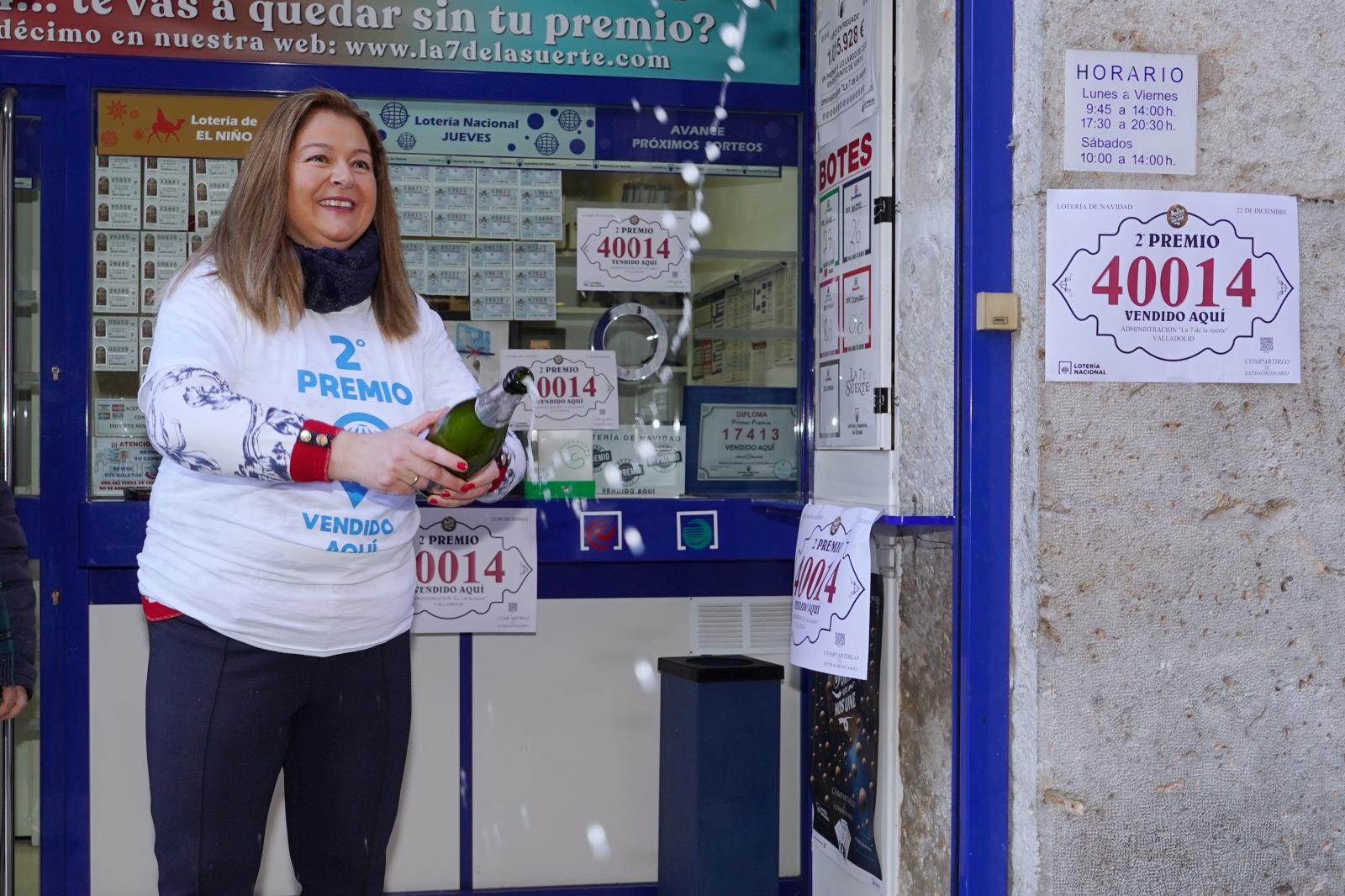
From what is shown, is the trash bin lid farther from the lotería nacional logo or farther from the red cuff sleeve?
the red cuff sleeve

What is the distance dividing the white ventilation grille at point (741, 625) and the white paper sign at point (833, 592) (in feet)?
2.59

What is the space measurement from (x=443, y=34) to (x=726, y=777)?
7.58ft

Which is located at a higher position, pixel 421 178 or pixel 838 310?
pixel 421 178

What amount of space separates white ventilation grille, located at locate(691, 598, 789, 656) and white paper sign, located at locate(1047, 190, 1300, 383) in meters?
1.57

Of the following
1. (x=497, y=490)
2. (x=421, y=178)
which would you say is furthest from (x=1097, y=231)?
(x=421, y=178)

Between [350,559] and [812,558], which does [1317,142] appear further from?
[350,559]

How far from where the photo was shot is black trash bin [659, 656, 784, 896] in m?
→ 3.63

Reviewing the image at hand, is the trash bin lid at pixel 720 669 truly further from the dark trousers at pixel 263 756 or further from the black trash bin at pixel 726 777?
the dark trousers at pixel 263 756

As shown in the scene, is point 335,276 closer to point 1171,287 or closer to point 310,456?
point 310,456

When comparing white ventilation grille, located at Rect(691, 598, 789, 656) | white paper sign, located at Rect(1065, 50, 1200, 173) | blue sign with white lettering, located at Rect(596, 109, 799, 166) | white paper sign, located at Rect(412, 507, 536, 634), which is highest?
blue sign with white lettering, located at Rect(596, 109, 799, 166)

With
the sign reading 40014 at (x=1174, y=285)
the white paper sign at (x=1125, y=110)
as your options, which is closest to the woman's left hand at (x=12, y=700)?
the sign reading 40014 at (x=1174, y=285)

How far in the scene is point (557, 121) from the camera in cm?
412

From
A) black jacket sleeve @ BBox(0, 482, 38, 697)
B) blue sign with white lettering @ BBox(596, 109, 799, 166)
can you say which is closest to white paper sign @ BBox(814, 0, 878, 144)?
blue sign with white lettering @ BBox(596, 109, 799, 166)

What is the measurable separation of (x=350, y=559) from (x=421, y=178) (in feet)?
6.64
